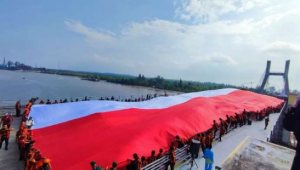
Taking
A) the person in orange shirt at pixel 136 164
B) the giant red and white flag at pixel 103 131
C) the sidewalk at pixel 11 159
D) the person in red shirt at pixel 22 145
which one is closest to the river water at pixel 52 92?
the sidewalk at pixel 11 159

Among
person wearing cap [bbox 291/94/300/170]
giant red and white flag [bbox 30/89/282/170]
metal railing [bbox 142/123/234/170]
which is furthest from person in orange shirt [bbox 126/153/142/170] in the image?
person wearing cap [bbox 291/94/300/170]

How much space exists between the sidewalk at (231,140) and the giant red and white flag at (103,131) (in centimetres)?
116

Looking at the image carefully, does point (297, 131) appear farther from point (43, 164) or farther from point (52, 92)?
point (52, 92)

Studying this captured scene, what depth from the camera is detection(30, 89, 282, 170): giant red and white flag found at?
257 inches

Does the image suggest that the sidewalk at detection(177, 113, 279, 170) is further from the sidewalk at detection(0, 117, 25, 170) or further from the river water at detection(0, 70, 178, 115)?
the river water at detection(0, 70, 178, 115)

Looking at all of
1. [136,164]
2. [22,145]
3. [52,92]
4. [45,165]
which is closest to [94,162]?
[136,164]

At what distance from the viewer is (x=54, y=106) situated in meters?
12.4

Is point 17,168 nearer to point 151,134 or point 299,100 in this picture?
point 151,134

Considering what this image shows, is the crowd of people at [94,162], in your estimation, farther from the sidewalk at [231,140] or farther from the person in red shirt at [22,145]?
the sidewalk at [231,140]

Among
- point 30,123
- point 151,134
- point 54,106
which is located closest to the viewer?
point 151,134

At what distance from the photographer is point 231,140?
10.5m

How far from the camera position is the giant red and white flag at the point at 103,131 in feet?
21.4

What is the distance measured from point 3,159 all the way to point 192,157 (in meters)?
7.60

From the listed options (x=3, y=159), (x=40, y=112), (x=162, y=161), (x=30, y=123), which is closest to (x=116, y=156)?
(x=162, y=161)
